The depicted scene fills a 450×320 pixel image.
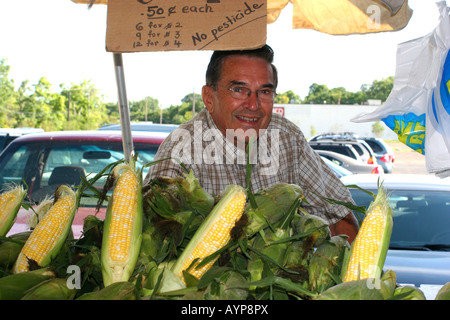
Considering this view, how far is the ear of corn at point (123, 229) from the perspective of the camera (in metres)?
1.29

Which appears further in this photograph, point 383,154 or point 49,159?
point 383,154

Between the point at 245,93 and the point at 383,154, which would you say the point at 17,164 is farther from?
the point at 383,154

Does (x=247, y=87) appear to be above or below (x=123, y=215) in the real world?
above

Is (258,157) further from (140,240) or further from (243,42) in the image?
(140,240)

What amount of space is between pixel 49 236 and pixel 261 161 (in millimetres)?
1217

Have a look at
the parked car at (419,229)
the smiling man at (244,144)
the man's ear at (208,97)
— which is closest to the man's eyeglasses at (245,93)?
the smiling man at (244,144)

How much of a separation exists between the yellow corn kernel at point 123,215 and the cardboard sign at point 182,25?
2.42ft

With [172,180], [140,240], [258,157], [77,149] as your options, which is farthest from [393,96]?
[77,149]

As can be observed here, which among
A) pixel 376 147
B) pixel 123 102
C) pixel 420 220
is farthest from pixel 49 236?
pixel 376 147

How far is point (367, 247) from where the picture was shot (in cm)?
130

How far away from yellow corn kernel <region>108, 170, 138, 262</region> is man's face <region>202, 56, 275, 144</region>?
2.93 ft

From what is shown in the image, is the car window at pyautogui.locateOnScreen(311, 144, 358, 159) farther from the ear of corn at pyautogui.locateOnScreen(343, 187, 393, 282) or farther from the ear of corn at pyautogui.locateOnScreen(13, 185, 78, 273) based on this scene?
the ear of corn at pyautogui.locateOnScreen(13, 185, 78, 273)

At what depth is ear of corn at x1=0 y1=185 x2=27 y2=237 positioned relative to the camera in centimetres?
159

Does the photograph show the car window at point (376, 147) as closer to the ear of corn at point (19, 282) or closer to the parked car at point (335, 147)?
the parked car at point (335, 147)
